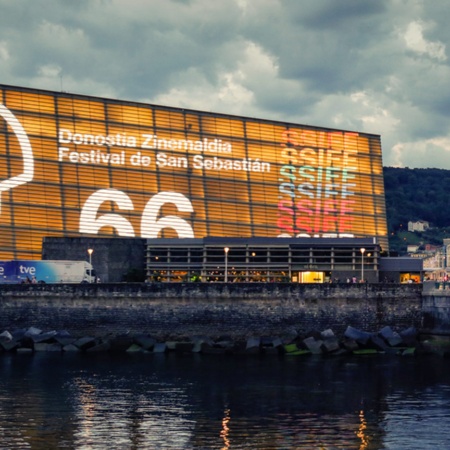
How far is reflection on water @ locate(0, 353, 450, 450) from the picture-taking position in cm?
3956

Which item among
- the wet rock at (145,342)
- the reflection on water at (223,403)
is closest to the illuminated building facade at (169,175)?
the wet rock at (145,342)

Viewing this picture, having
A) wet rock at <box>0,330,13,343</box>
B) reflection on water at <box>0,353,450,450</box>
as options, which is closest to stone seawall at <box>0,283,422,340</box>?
wet rock at <box>0,330,13,343</box>

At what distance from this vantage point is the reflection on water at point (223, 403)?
39562mm

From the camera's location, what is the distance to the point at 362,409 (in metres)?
46.4

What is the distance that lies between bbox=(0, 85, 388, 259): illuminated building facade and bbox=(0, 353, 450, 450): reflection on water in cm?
3757

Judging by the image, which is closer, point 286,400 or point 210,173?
point 286,400

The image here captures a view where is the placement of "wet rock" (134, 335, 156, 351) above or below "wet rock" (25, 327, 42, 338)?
below

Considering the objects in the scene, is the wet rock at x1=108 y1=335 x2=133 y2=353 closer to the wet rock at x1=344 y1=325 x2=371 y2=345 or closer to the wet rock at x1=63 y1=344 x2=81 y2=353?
the wet rock at x1=63 y1=344 x2=81 y2=353

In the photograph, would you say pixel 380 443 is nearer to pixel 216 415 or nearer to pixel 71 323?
pixel 216 415

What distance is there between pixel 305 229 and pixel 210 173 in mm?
12588

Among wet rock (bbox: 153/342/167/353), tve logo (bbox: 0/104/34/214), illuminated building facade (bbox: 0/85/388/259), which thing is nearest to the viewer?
wet rock (bbox: 153/342/167/353)

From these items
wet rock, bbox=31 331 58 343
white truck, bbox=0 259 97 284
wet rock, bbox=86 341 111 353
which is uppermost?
white truck, bbox=0 259 97 284

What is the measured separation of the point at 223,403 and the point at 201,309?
2738cm

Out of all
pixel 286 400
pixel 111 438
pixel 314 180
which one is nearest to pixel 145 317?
pixel 286 400
